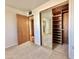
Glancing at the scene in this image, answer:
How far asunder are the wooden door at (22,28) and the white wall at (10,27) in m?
0.48

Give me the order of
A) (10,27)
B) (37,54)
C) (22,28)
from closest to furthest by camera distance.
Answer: (37,54)
(10,27)
(22,28)

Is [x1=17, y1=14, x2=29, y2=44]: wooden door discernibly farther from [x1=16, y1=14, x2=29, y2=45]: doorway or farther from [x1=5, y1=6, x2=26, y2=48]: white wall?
[x1=5, y1=6, x2=26, y2=48]: white wall

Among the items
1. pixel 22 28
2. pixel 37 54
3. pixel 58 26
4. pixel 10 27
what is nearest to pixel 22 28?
pixel 22 28

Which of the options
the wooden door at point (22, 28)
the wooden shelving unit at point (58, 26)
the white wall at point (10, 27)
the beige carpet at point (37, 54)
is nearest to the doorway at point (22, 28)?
the wooden door at point (22, 28)

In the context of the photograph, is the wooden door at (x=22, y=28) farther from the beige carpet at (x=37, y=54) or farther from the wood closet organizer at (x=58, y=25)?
the wood closet organizer at (x=58, y=25)

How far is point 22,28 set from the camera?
20.9ft

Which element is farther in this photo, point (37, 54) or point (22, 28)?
point (22, 28)

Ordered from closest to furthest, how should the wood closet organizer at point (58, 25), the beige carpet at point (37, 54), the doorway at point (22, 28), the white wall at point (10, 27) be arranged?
the beige carpet at point (37, 54) → the white wall at point (10, 27) → the wood closet organizer at point (58, 25) → the doorway at point (22, 28)

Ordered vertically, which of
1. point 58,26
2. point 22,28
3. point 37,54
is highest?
point 58,26

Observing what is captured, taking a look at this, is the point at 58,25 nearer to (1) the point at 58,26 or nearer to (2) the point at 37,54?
(1) the point at 58,26

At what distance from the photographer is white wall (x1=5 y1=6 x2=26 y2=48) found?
4778 millimetres

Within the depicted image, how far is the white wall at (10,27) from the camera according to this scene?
15.7ft

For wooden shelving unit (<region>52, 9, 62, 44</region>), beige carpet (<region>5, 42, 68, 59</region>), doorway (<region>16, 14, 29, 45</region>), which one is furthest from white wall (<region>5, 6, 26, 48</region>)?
wooden shelving unit (<region>52, 9, 62, 44</region>)
